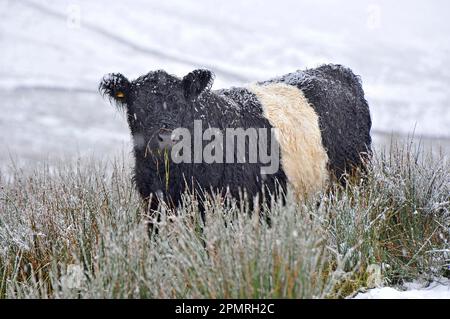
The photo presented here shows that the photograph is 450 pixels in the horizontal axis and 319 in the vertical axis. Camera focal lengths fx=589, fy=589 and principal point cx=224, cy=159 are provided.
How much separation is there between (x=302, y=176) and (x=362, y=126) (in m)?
1.33

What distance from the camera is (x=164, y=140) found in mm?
4664

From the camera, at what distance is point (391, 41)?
3212 centimetres

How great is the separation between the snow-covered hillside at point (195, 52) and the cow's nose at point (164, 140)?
48.1ft

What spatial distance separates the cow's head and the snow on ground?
1.94 meters

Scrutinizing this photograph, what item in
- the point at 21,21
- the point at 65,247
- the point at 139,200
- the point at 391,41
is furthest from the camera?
the point at 21,21

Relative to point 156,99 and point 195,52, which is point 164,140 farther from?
point 195,52

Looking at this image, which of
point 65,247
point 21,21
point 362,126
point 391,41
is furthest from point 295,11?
point 65,247

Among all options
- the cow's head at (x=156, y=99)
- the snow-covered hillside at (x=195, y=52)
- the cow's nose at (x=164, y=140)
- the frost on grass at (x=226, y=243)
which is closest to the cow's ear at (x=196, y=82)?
the cow's head at (x=156, y=99)

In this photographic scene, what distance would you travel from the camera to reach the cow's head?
470cm

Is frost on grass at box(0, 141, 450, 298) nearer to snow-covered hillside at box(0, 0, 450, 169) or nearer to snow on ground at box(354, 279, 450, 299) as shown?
snow on ground at box(354, 279, 450, 299)

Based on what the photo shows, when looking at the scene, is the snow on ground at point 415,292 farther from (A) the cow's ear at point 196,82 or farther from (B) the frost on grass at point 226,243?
(A) the cow's ear at point 196,82

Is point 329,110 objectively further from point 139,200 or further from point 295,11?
point 295,11

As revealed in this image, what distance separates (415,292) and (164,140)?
2.16 meters
